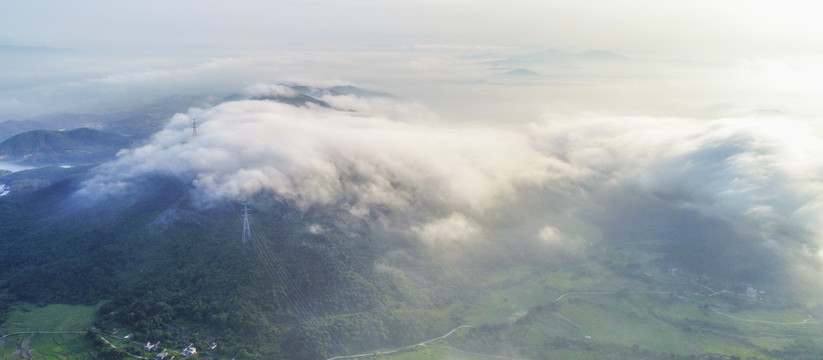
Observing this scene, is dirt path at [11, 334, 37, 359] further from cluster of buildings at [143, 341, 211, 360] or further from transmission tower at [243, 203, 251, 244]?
transmission tower at [243, 203, 251, 244]

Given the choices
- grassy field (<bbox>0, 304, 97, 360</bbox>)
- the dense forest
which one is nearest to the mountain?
the dense forest

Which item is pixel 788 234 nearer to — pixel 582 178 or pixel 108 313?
pixel 582 178

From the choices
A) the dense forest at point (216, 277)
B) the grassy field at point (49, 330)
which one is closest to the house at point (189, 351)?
the dense forest at point (216, 277)

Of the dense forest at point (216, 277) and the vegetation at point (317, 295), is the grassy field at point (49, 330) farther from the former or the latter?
the dense forest at point (216, 277)

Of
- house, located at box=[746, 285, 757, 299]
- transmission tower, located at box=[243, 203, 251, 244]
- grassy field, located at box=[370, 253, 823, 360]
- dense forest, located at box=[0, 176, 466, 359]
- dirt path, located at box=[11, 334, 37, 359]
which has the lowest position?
grassy field, located at box=[370, 253, 823, 360]

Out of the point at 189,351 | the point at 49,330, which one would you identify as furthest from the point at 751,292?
the point at 49,330

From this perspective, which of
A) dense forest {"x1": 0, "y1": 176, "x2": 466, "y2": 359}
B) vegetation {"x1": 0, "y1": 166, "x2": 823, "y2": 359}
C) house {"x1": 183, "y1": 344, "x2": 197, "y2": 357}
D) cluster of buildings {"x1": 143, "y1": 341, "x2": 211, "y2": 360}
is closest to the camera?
cluster of buildings {"x1": 143, "y1": 341, "x2": 211, "y2": 360}
